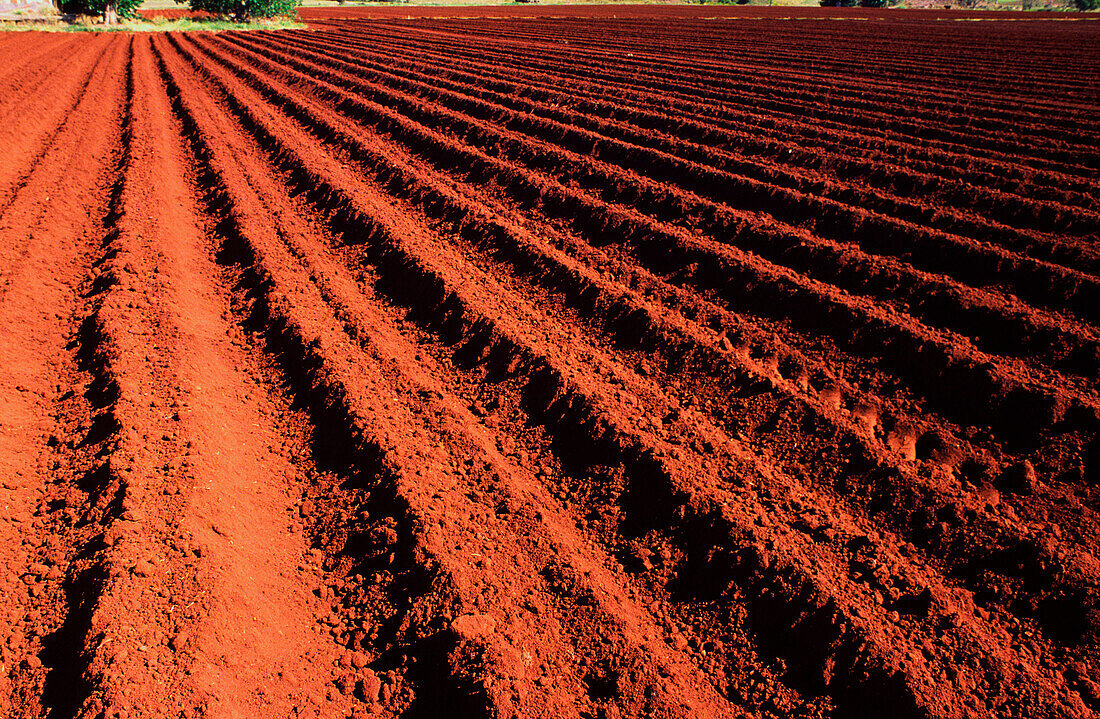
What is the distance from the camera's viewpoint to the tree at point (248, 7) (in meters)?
29.8

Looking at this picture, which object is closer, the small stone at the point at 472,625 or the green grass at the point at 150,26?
the small stone at the point at 472,625

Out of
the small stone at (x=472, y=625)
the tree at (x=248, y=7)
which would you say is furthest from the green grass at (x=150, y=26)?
the small stone at (x=472, y=625)

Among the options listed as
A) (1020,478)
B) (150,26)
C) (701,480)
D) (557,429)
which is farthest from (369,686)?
(150,26)

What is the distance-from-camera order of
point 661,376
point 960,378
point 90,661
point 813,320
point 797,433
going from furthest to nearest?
point 813,320, point 661,376, point 960,378, point 797,433, point 90,661

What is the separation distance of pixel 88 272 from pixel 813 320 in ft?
21.4

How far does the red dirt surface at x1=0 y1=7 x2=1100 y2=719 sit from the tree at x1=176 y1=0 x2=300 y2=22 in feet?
87.4

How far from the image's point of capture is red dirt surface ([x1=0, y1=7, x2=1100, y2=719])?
2592 millimetres

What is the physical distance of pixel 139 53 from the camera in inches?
723

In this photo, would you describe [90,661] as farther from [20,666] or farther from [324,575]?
[324,575]

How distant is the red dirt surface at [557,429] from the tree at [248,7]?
26.6 meters

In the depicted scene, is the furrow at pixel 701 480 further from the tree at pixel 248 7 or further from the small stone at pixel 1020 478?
the tree at pixel 248 7

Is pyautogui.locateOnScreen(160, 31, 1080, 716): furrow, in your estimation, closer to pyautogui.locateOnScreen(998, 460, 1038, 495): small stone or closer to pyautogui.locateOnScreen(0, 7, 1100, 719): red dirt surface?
pyautogui.locateOnScreen(0, 7, 1100, 719): red dirt surface

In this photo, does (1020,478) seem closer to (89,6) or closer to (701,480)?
(701,480)

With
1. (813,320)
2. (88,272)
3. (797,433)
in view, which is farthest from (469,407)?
(88,272)
